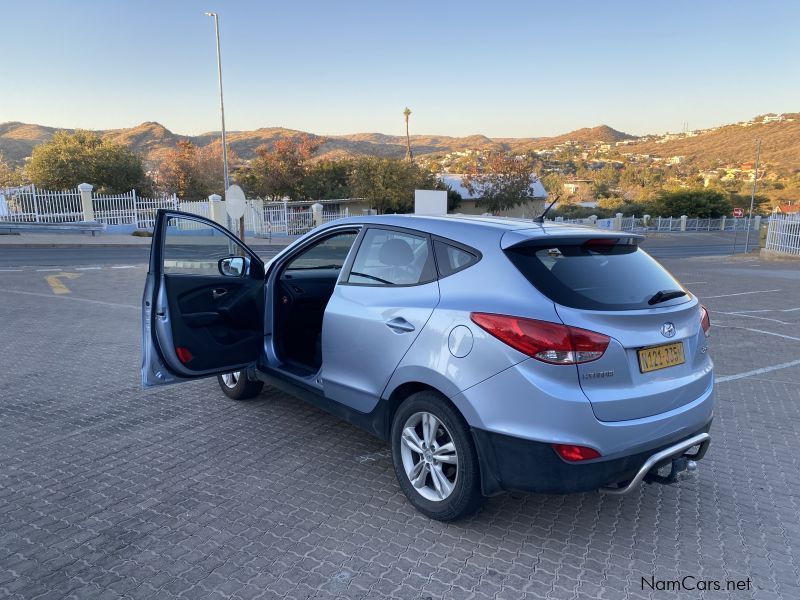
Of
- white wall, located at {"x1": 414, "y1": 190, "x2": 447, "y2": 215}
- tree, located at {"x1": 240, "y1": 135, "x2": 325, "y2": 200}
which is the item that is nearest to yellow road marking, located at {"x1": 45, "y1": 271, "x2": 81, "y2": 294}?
white wall, located at {"x1": 414, "y1": 190, "x2": 447, "y2": 215}

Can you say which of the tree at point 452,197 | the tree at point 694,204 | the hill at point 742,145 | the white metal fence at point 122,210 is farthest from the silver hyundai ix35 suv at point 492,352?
the hill at point 742,145

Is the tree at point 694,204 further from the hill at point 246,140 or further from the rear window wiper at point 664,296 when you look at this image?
the rear window wiper at point 664,296

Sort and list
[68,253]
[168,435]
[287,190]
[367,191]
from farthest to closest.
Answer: [287,190] < [367,191] < [68,253] < [168,435]

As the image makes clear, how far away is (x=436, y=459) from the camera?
124 inches

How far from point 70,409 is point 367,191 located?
3556 centimetres

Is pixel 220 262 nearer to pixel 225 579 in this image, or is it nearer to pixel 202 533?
pixel 202 533

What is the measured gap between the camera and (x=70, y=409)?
488 cm

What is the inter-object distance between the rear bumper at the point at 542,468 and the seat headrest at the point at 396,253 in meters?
1.15

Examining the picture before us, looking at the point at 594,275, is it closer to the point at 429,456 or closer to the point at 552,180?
the point at 429,456

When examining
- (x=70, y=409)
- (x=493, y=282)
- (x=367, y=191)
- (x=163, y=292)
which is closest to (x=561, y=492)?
(x=493, y=282)

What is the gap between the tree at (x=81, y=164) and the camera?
3294cm

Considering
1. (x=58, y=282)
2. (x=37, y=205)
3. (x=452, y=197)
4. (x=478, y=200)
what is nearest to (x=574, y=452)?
(x=58, y=282)

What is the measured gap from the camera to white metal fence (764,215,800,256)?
2395 centimetres

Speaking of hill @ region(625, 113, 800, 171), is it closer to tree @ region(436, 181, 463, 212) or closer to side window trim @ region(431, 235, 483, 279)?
tree @ region(436, 181, 463, 212)
